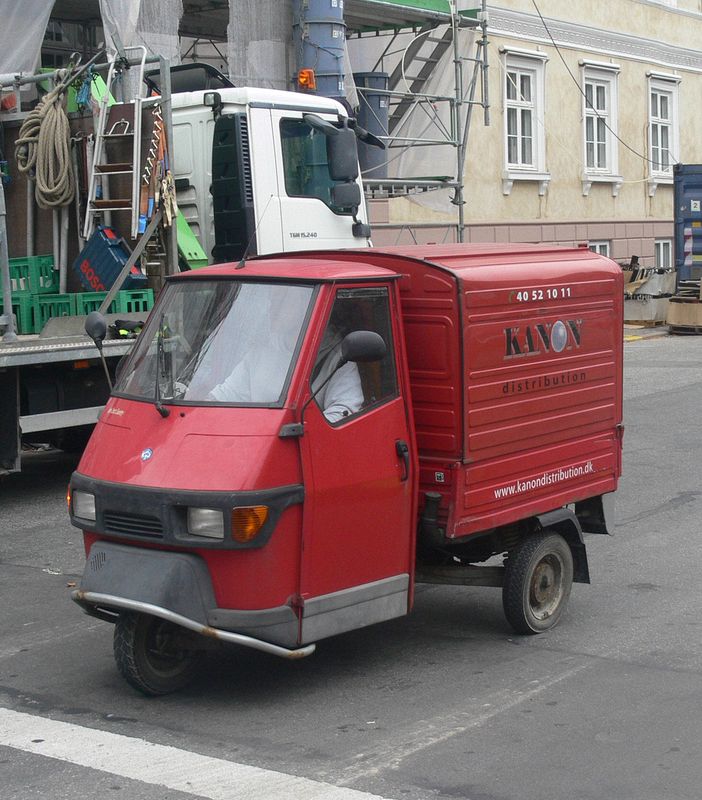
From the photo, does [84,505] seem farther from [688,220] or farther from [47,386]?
[688,220]

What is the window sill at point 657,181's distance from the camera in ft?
100

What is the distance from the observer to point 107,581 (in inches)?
214

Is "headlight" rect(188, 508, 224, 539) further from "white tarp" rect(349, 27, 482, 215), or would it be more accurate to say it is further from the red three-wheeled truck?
"white tarp" rect(349, 27, 482, 215)

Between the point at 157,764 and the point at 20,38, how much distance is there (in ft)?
29.7

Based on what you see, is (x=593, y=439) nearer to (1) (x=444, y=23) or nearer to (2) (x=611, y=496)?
(2) (x=611, y=496)

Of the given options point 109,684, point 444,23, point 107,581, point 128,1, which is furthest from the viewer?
point 444,23

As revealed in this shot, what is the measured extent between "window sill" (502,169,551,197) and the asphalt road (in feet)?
59.8

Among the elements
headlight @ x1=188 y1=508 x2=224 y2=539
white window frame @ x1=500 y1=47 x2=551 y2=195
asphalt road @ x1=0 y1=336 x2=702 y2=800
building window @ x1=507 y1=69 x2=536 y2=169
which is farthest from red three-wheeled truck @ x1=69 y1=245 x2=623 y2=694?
building window @ x1=507 y1=69 x2=536 y2=169

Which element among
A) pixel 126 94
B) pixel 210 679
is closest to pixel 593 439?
pixel 210 679

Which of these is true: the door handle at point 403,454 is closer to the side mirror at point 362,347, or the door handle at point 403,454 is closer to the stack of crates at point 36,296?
the side mirror at point 362,347

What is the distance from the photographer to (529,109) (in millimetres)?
26469

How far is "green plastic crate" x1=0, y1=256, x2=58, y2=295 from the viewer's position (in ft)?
34.7

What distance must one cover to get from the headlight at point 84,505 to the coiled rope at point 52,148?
4992 millimetres

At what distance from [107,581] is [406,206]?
701 inches
